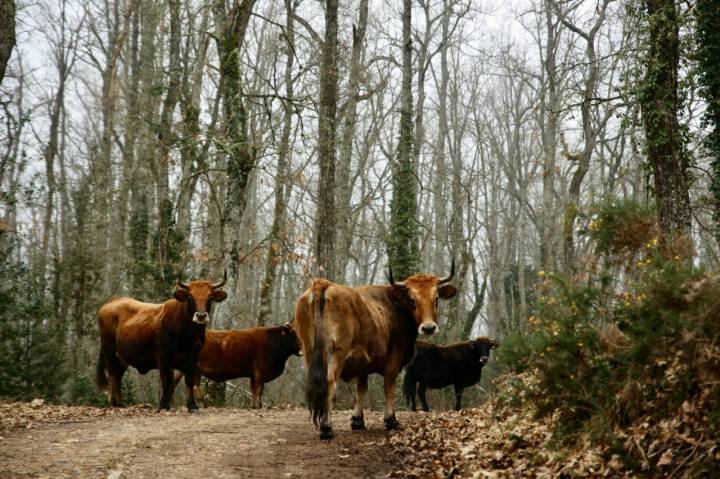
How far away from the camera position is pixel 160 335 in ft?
44.2

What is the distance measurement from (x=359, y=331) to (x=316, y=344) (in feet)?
2.92

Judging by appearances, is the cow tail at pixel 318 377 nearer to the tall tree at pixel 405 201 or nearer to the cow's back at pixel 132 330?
the cow's back at pixel 132 330

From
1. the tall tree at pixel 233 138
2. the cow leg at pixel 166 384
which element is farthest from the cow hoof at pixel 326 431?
the tall tree at pixel 233 138

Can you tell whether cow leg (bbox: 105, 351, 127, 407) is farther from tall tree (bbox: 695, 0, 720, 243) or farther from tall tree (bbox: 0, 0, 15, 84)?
tall tree (bbox: 695, 0, 720, 243)

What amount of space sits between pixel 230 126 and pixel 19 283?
6940 mm

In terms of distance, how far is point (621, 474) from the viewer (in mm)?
5879

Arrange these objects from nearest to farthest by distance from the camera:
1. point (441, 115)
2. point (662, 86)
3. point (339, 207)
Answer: point (662, 86), point (339, 207), point (441, 115)

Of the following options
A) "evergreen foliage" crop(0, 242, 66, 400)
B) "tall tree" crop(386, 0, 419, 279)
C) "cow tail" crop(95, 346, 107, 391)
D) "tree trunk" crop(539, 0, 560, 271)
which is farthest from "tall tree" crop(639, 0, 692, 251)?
"tree trunk" crop(539, 0, 560, 271)

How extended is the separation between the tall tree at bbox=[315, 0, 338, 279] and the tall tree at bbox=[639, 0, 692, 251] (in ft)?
21.5

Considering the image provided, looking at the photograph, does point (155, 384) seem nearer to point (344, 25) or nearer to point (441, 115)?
point (344, 25)

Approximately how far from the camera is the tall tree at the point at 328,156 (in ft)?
52.4

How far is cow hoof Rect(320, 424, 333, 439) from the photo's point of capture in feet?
29.0

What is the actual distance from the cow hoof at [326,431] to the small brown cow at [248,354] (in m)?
7.43

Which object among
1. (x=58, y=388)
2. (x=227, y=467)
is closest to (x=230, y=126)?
(x=58, y=388)
